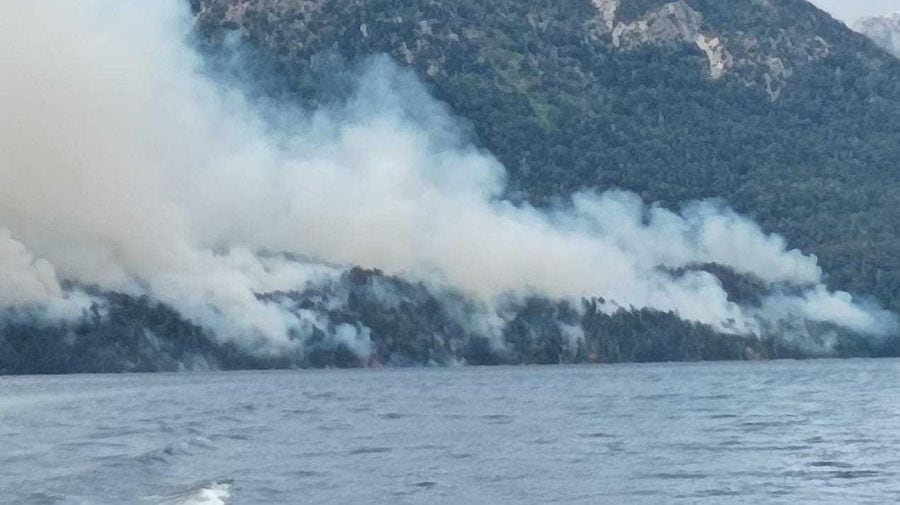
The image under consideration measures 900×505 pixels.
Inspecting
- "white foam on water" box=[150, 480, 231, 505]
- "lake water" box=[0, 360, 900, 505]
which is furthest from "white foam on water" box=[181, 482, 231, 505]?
"lake water" box=[0, 360, 900, 505]

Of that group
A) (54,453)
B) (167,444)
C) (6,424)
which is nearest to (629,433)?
(167,444)

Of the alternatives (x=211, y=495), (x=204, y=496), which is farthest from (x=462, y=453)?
(x=204, y=496)

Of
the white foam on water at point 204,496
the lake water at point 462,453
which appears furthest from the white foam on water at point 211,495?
the lake water at point 462,453

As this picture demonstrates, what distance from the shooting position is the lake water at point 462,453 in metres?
84.0

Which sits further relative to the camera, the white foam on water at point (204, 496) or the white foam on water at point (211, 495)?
the white foam on water at point (204, 496)

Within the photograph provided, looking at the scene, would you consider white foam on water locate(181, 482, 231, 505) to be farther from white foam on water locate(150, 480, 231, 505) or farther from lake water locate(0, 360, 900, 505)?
lake water locate(0, 360, 900, 505)

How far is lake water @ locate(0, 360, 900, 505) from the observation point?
84000mm

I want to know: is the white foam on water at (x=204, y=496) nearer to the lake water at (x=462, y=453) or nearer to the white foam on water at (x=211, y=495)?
the white foam on water at (x=211, y=495)

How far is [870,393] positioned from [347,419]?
206 feet

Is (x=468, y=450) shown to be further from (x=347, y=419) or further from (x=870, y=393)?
(x=870, y=393)

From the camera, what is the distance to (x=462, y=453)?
105 meters

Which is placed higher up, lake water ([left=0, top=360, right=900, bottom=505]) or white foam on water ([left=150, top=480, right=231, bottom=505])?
lake water ([left=0, top=360, right=900, bottom=505])

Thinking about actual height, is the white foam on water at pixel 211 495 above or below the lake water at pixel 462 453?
below

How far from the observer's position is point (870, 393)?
18288 centimetres
